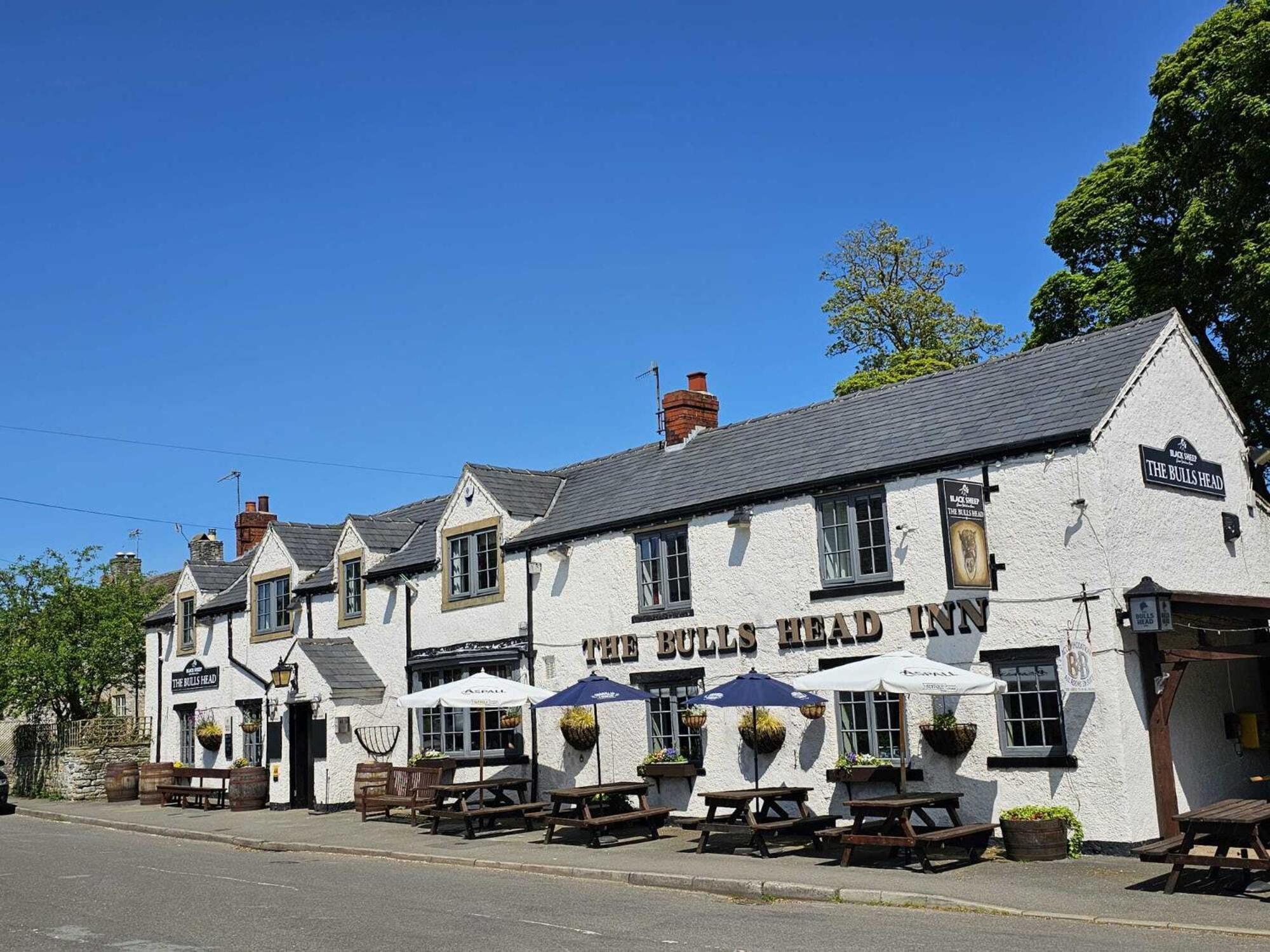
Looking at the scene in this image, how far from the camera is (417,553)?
27766 millimetres

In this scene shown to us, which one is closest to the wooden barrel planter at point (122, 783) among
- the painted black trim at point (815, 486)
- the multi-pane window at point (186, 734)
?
the multi-pane window at point (186, 734)

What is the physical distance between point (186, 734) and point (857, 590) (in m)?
23.0

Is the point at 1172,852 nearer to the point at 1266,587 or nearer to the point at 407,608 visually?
the point at 1266,587

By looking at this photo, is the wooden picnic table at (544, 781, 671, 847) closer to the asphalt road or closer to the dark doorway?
the asphalt road

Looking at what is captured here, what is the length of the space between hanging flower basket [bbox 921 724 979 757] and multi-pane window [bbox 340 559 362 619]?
15.8 metres

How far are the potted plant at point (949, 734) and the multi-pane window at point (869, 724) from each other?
0.73 m

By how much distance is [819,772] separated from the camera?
18.8 m

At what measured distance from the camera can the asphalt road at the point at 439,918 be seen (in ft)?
35.8

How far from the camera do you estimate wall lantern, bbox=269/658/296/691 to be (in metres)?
28.0

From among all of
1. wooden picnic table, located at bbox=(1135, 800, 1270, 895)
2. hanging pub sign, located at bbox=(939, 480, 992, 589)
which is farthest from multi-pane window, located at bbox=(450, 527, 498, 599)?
wooden picnic table, located at bbox=(1135, 800, 1270, 895)

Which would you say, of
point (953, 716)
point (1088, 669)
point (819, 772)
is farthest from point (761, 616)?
point (1088, 669)

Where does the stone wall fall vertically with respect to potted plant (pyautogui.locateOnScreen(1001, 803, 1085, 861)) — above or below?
above

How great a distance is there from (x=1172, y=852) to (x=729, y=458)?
10878mm

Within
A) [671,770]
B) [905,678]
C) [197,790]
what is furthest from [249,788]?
[905,678]
